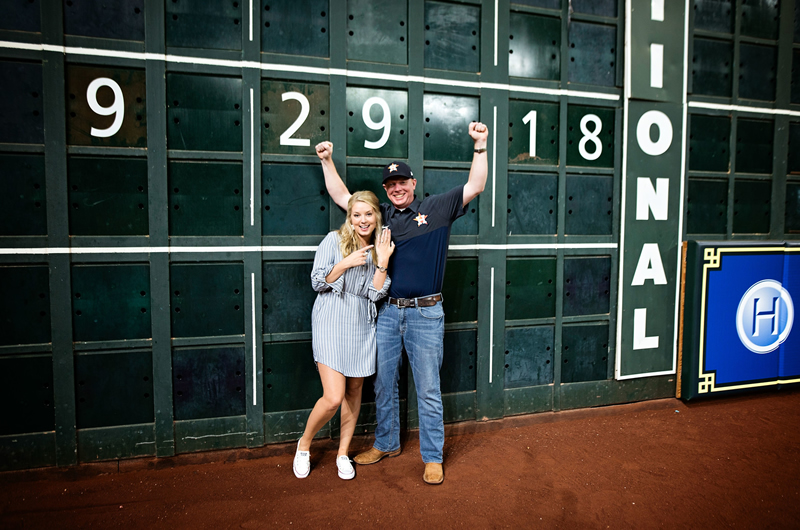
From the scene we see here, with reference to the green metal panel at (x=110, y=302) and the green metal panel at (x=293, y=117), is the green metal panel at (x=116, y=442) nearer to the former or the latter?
the green metal panel at (x=110, y=302)

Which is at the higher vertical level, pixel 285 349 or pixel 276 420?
pixel 285 349

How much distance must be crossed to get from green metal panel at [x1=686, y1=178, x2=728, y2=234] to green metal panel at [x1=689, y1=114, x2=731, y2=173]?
0.18 meters

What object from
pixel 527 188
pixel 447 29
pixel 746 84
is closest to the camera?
pixel 447 29

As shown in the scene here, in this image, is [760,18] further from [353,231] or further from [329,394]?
[329,394]

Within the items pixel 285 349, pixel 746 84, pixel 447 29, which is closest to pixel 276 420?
pixel 285 349

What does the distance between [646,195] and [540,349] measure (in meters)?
2.01

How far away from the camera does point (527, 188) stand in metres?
4.48

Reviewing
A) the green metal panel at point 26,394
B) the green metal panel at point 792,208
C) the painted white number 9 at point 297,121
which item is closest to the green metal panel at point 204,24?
the painted white number 9 at point 297,121

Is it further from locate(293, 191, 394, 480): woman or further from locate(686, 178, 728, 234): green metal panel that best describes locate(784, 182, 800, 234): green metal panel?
locate(293, 191, 394, 480): woman

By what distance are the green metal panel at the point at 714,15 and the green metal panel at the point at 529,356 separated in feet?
12.2

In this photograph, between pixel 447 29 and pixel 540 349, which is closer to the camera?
pixel 447 29

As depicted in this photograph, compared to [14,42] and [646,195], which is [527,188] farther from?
[14,42]

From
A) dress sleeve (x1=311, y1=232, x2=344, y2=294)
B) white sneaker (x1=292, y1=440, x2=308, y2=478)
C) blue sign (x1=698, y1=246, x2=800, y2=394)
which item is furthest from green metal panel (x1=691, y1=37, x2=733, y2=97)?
white sneaker (x1=292, y1=440, x2=308, y2=478)

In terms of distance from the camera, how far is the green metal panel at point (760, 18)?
198 inches
